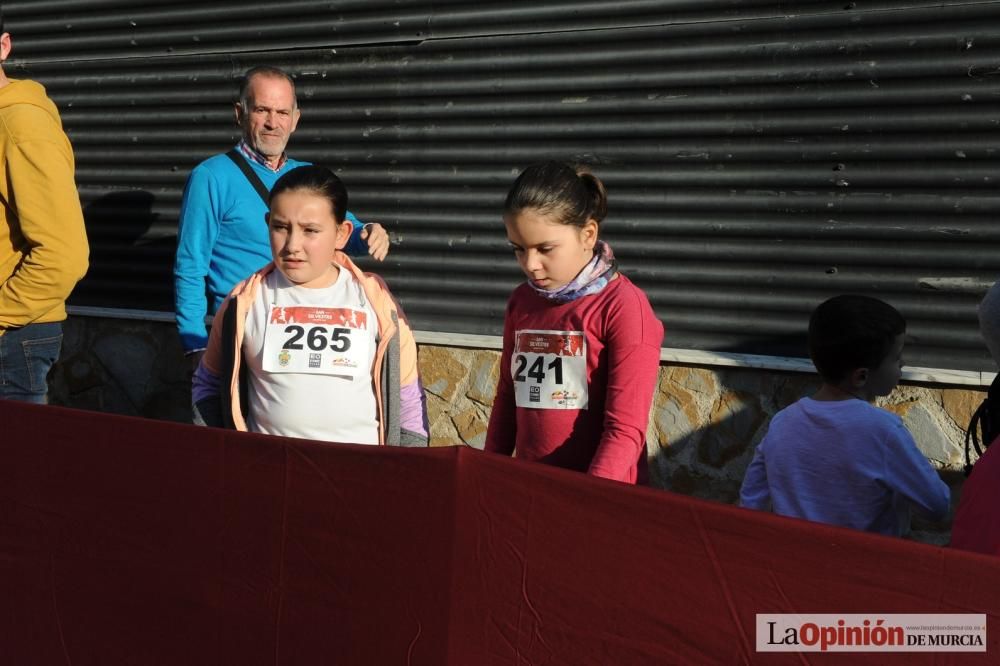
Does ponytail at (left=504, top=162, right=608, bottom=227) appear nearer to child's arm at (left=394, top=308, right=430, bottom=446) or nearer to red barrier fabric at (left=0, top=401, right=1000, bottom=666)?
child's arm at (left=394, top=308, right=430, bottom=446)

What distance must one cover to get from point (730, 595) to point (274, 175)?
9.40ft

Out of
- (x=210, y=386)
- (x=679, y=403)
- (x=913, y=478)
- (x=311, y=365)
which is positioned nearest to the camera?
(x=913, y=478)

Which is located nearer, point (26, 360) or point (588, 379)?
point (588, 379)

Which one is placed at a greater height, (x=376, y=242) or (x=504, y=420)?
(x=376, y=242)

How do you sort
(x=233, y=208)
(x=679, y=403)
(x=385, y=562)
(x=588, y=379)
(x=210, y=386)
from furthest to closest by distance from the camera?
(x=679, y=403)
(x=233, y=208)
(x=210, y=386)
(x=588, y=379)
(x=385, y=562)

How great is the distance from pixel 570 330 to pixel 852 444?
758 mm

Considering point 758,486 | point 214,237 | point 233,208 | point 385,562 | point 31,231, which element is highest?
point 233,208

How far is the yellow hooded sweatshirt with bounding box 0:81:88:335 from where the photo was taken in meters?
3.81

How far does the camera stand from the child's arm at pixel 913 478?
283cm

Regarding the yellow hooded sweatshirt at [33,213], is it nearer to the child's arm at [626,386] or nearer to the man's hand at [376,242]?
the man's hand at [376,242]

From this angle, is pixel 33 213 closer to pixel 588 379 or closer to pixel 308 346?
pixel 308 346

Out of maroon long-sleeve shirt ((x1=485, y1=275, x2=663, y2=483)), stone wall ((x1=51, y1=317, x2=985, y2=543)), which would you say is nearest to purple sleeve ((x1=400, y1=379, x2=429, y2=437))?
maroon long-sleeve shirt ((x1=485, y1=275, x2=663, y2=483))

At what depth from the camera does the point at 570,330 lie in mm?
3043

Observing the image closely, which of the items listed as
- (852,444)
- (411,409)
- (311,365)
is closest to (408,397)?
(411,409)
